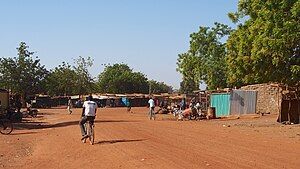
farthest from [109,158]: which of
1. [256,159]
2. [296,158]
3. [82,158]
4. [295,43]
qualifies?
[295,43]

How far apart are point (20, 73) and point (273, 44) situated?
49730 mm

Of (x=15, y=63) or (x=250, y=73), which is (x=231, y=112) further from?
(x=15, y=63)

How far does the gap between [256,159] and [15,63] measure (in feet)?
193

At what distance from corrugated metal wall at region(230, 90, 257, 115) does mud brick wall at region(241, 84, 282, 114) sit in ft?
1.35

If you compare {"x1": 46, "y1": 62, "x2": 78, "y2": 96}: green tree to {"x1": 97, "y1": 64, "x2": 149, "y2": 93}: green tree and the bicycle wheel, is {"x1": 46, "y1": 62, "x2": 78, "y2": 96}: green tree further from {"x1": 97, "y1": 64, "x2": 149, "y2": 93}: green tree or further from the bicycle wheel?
the bicycle wheel

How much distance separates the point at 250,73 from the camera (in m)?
28.1

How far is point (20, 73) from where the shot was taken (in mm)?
66625

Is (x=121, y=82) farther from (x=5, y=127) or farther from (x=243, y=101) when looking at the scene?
(x=5, y=127)

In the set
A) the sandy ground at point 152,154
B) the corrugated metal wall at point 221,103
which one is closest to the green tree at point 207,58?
the corrugated metal wall at point 221,103

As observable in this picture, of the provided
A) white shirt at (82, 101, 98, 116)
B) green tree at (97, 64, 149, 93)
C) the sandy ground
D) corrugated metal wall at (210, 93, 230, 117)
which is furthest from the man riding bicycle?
green tree at (97, 64, 149, 93)

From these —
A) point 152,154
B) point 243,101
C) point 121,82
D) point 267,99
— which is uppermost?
point 121,82

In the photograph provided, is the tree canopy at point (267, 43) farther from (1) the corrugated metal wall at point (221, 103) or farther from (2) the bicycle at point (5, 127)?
(2) the bicycle at point (5, 127)

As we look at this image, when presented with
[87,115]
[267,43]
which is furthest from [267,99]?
[87,115]

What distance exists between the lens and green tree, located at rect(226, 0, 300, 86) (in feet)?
74.8
